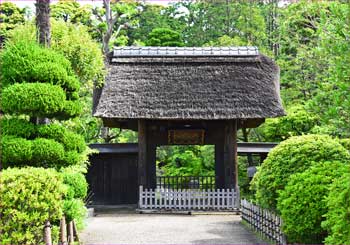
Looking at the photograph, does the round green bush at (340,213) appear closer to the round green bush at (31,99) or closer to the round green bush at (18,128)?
the round green bush at (31,99)

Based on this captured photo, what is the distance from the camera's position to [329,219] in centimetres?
640

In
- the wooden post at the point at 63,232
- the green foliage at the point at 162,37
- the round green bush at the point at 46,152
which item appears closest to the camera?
the wooden post at the point at 63,232

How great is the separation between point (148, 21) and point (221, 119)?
874 inches

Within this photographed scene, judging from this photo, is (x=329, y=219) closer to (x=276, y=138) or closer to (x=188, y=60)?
(x=188, y=60)

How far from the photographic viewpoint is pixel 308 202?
750 cm

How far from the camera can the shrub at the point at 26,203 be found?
6.76m

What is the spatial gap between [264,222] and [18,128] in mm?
5077

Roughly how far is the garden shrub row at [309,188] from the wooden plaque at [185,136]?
712cm

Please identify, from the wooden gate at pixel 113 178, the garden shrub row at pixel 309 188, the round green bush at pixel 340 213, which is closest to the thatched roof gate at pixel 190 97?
the wooden gate at pixel 113 178

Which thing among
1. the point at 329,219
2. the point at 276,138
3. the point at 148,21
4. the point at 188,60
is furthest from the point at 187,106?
the point at 148,21

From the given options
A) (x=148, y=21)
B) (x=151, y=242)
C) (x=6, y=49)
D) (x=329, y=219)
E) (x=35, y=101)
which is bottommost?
(x=151, y=242)

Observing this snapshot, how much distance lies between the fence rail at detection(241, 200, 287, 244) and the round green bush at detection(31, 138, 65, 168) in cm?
401

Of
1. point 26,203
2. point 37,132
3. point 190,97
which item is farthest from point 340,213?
point 190,97

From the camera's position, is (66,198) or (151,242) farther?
(151,242)
